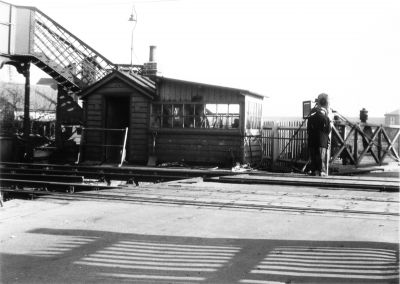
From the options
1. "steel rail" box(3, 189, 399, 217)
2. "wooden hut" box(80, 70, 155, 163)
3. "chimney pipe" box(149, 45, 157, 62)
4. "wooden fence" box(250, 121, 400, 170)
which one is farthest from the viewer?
"chimney pipe" box(149, 45, 157, 62)

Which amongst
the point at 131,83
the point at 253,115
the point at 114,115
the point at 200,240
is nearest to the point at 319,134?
the point at 200,240

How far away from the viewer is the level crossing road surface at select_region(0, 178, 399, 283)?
423 cm

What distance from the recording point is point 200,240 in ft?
17.6

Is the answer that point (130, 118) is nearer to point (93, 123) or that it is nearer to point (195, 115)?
point (93, 123)

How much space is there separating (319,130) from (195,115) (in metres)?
9.33

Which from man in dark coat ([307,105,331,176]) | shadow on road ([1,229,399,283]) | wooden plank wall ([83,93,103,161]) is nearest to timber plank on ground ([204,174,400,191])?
man in dark coat ([307,105,331,176])

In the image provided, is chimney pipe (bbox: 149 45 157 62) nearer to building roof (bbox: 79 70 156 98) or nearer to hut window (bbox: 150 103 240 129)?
building roof (bbox: 79 70 156 98)

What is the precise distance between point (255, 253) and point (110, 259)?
4.72 ft

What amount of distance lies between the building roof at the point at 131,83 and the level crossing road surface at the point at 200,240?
12.8 metres

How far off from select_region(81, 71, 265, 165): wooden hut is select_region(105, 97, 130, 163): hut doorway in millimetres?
56

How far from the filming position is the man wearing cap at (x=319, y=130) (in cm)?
1196

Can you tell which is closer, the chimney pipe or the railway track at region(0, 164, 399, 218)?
the railway track at region(0, 164, 399, 218)

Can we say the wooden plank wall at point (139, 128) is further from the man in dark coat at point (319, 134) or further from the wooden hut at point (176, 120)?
the man in dark coat at point (319, 134)

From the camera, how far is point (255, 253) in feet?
15.8
